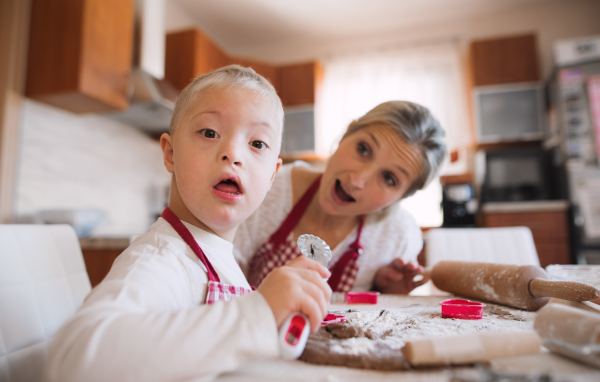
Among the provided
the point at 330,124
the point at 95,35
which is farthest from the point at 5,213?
the point at 330,124

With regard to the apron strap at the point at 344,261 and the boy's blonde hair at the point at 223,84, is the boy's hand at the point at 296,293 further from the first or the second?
the apron strap at the point at 344,261

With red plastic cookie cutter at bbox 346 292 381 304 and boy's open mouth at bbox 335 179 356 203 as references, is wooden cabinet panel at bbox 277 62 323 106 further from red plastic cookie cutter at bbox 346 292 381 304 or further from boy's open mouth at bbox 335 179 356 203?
red plastic cookie cutter at bbox 346 292 381 304

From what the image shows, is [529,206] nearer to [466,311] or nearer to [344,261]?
[344,261]

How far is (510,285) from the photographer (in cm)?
76

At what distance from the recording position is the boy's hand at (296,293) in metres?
0.41

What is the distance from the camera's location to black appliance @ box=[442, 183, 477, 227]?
3420 mm

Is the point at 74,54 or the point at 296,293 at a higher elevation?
the point at 74,54

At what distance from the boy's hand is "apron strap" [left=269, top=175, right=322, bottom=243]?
0.74 meters

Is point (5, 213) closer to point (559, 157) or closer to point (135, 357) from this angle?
point (135, 357)

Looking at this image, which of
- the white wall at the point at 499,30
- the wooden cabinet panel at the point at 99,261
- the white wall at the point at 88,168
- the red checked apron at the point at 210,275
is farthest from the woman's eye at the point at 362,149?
the white wall at the point at 499,30

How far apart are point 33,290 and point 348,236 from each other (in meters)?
0.86

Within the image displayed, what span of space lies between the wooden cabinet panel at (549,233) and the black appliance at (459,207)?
1.39ft

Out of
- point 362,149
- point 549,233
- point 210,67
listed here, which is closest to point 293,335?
point 362,149

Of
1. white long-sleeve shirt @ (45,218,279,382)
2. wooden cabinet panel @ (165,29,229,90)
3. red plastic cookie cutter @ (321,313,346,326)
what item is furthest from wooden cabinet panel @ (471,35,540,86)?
white long-sleeve shirt @ (45,218,279,382)
